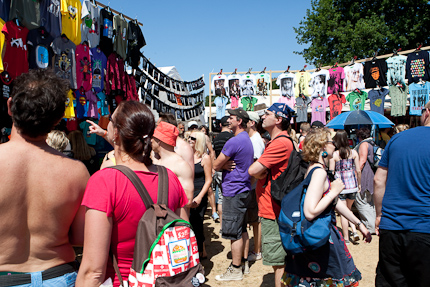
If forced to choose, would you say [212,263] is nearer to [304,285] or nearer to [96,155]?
[304,285]

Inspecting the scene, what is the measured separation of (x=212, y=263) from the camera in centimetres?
517

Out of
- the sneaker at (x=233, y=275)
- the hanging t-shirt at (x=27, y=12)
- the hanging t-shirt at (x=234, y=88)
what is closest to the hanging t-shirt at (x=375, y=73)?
the hanging t-shirt at (x=234, y=88)

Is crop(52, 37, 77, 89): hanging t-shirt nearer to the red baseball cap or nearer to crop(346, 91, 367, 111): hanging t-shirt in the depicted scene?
the red baseball cap

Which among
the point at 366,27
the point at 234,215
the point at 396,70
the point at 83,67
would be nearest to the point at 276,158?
the point at 234,215

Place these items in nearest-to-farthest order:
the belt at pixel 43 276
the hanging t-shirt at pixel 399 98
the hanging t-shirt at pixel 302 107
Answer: the belt at pixel 43 276, the hanging t-shirt at pixel 399 98, the hanging t-shirt at pixel 302 107

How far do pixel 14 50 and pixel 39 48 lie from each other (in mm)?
570

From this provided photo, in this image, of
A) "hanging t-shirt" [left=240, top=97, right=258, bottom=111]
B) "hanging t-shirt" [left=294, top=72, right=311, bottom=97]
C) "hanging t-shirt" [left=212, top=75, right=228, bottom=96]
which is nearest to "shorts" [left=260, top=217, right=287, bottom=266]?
"hanging t-shirt" [left=294, top=72, right=311, bottom=97]

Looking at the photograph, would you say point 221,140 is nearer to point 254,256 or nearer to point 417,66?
point 254,256

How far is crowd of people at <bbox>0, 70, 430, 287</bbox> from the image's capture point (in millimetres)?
1526

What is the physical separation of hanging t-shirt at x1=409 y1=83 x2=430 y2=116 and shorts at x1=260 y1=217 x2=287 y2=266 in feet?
23.5

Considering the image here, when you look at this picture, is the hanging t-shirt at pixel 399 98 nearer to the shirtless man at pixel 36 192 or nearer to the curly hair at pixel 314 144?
the curly hair at pixel 314 144

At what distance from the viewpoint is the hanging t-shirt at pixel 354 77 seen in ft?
31.9

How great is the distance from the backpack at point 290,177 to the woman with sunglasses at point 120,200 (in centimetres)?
164

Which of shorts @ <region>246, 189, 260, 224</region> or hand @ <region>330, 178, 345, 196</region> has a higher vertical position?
hand @ <region>330, 178, 345, 196</region>
